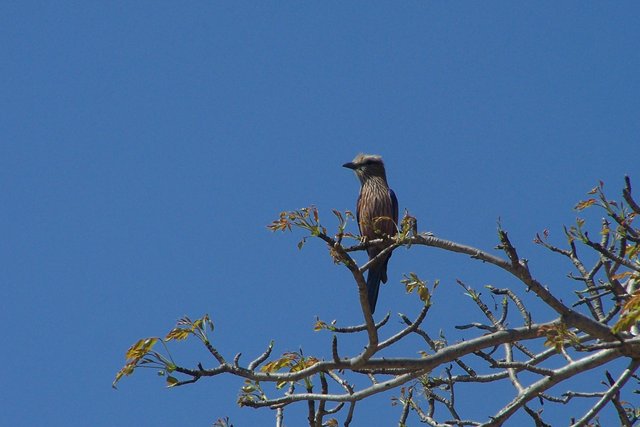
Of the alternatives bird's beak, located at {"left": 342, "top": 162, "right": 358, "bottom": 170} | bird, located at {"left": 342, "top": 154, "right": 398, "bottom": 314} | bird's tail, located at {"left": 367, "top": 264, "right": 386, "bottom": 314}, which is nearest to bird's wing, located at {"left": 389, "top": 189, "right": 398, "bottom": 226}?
bird, located at {"left": 342, "top": 154, "right": 398, "bottom": 314}

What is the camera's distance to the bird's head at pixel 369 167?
11.3 metres

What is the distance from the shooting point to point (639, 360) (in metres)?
4.97

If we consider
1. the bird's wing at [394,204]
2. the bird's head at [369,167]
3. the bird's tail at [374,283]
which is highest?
the bird's head at [369,167]

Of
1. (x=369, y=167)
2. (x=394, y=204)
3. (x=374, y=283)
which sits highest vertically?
(x=369, y=167)

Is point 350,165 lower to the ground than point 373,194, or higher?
higher

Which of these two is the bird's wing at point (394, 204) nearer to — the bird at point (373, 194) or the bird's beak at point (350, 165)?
the bird at point (373, 194)

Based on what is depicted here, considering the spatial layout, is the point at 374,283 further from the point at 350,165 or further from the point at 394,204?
the point at 350,165

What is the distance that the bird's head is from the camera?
37.2 feet

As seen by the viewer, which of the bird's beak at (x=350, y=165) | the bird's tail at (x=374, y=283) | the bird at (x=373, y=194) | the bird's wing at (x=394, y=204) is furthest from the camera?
the bird's beak at (x=350, y=165)

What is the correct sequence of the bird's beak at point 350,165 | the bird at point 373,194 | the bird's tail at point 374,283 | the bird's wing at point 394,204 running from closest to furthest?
the bird's tail at point 374,283 → the bird at point 373,194 → the bird's wing at point 394,204 → the bird's beak at point 350,165

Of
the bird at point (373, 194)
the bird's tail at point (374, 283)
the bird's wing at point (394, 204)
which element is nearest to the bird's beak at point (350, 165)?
the bird at point (373, 194)

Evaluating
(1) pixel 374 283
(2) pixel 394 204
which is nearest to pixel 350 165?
(2) pixel 394 204

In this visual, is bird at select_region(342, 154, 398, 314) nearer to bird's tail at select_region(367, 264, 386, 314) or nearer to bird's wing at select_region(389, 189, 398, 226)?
bird's wing at select_region(389, 189, 398, 226)

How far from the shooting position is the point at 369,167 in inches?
448
